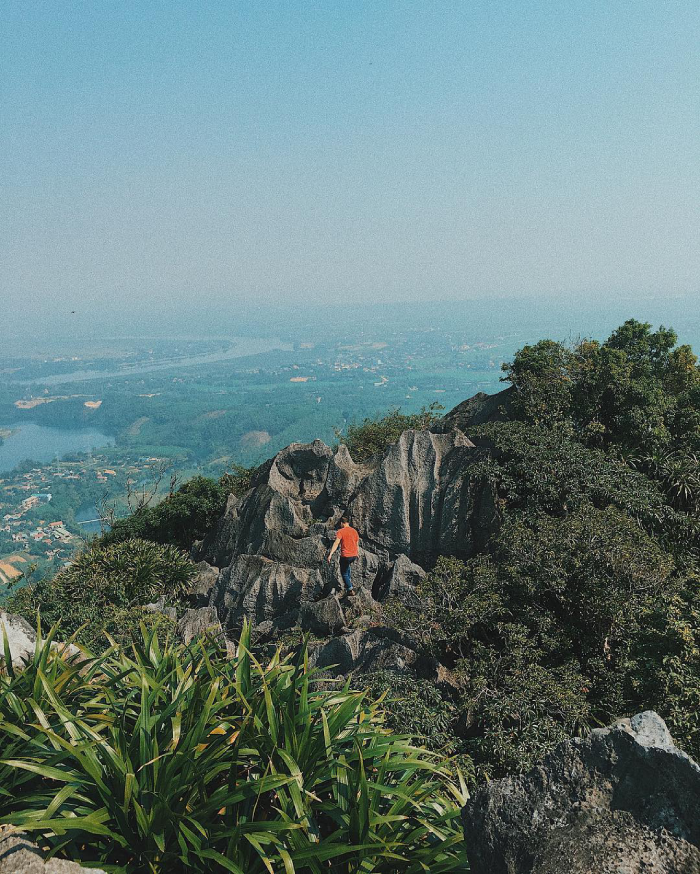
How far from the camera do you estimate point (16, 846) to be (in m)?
3.79

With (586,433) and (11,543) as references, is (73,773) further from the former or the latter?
(11,543)

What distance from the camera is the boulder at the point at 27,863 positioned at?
3.57 metres

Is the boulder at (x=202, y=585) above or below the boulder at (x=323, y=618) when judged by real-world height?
below

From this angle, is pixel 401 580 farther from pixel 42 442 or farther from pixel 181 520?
pixel 42 442

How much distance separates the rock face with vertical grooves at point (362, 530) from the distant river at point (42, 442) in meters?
152

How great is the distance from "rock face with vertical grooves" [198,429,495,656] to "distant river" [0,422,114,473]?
152 metres

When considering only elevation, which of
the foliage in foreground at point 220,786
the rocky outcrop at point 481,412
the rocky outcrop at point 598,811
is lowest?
the foliage in foreground at point 220,786

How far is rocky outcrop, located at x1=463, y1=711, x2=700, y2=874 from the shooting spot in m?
3.19

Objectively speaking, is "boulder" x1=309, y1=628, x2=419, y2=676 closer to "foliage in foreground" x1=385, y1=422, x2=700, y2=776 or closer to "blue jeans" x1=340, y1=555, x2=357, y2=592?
"foliage in foreground" x1=385, y1=422, x2=700, y2=776

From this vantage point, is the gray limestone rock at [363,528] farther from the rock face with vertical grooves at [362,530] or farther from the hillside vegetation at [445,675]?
the hillside vegetation at [445,675]

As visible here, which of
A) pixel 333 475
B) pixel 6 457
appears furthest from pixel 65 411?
pixel 333 475

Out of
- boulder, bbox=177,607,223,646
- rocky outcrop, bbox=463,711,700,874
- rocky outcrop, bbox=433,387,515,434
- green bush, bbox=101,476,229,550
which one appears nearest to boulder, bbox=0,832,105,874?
rocky outcrop, bbox=463,711,700,874

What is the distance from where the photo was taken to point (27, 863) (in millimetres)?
3607

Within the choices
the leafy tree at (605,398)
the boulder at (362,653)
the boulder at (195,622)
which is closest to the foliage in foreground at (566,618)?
the boulder at (362,653)
